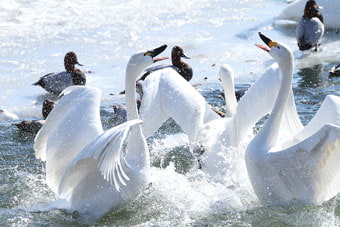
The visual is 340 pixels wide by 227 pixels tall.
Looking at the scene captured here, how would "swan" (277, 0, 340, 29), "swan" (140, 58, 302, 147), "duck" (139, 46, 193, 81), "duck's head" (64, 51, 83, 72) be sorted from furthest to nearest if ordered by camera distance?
"swan" (277, 0, 340, 29) < "duck's head" (64, 51, 83, 72) < "duck" (139, 46, 193, 81) < "swan" (140, 58, 302, 147)

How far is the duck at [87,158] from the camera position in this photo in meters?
5.53

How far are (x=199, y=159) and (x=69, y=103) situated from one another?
128 centimetres

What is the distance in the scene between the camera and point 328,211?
5.60 metres

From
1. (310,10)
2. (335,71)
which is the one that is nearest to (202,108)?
(335,71)

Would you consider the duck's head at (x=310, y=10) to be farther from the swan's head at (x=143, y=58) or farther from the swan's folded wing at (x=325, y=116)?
the swan's head at (x=143, y=58)

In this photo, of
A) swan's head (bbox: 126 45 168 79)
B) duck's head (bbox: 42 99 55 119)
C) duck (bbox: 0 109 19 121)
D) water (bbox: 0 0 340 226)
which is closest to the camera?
water (bbox: 0 0 340 226)

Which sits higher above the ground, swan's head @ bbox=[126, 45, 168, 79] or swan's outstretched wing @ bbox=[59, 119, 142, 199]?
swan's head @ bbox=[126, 45, 168, 79]

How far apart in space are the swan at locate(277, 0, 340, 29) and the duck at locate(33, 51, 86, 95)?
4.85 metres

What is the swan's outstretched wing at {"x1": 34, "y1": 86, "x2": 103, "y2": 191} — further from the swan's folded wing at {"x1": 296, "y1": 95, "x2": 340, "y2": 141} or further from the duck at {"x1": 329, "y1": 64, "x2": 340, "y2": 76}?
the duck at {"x1": 329, "y1": 64, "x2": 340, "y2": 76}

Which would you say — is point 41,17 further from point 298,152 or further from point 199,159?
point 298,152

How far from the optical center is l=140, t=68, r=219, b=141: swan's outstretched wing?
6.38 m

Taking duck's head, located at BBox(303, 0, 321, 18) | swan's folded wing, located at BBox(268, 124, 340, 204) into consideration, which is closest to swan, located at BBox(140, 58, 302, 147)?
swan's folded wing, located at BBox(268, 124, 340, 204)

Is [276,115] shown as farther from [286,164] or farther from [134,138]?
[134,138]

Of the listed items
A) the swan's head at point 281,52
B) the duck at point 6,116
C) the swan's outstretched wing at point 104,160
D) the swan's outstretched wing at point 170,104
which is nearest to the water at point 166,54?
the duck at point 6,116
